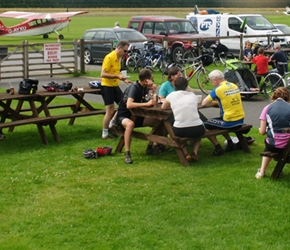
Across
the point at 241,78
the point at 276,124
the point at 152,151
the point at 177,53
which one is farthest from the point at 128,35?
the point at 276,124

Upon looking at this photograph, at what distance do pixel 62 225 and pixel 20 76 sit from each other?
1643 centimetres

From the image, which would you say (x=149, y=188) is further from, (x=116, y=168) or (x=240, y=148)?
(x=240, y=148)

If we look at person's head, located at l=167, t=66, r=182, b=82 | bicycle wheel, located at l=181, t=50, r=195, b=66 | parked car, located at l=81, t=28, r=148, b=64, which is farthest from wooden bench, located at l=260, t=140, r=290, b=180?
parked car, located at l=81, t=28, r=148, b=64

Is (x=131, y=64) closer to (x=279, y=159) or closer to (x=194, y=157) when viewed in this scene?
(x=194, y=157)

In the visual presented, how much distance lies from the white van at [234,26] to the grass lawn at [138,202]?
62.7 feet

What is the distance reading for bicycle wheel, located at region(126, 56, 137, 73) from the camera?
24.4 meters

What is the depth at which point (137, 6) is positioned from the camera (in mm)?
81000

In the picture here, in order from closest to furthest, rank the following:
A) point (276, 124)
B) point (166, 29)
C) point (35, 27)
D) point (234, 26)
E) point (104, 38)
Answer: point (276, 124) < point (104, 38) < point (166, 29) < point (234, 26) < point (35, 27)

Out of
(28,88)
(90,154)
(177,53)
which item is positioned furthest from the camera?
(177,53)

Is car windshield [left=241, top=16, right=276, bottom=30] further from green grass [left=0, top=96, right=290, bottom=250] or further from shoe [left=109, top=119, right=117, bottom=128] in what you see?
green grass [left=0, top=96, right=290, bottom=250]

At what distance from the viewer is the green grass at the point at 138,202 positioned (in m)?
6.61

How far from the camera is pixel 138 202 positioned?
7770mm

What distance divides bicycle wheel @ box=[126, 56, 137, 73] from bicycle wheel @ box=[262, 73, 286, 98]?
8.29 meters

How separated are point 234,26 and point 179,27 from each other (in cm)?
328
